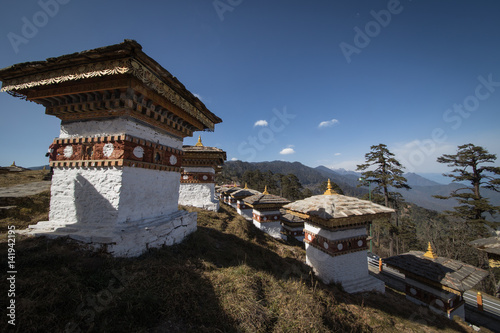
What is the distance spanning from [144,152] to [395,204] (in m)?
30.4

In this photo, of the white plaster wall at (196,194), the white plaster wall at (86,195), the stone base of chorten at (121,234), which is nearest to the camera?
the stone base of chorten at (121,234)

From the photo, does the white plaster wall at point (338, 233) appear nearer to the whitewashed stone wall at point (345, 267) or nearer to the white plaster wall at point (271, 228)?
the whitewashed stone wall at point (345, 267)

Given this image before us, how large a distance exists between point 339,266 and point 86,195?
305 inches

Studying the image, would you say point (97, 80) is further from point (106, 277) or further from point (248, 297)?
point (248, 297)

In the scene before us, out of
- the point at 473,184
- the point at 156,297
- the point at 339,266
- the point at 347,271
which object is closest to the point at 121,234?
the point at 156,297

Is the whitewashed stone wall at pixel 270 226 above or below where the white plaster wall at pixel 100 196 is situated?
below

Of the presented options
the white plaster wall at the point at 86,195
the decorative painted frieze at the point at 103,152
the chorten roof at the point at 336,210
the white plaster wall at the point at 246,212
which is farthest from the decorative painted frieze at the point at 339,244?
the white plaster wall at the point at 246,212

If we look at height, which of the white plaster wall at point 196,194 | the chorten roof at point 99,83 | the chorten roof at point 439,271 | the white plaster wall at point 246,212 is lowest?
the chorten roof at point 439,271

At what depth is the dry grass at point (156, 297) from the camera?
220cm

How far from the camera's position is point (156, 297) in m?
2.62

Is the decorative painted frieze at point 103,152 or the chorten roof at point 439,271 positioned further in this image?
the chorten roof at point 439,271

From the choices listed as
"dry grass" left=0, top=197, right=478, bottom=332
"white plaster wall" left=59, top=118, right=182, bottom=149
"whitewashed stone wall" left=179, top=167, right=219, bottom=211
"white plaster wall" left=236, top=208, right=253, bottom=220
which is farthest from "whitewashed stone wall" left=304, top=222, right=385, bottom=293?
"white plaster wall" left=236, top=208, right=253, bottom=220

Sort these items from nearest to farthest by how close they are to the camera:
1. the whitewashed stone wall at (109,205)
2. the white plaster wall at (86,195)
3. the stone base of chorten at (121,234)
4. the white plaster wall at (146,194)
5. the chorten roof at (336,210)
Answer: the stone base of chorten at (121,234), the whitewashed stone wall at (109,205), the white plaster wall at (86,195), the white plaster wall at (146,194), the chorten roof at (336,210)

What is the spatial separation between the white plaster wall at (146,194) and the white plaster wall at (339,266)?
5537 millimetres
